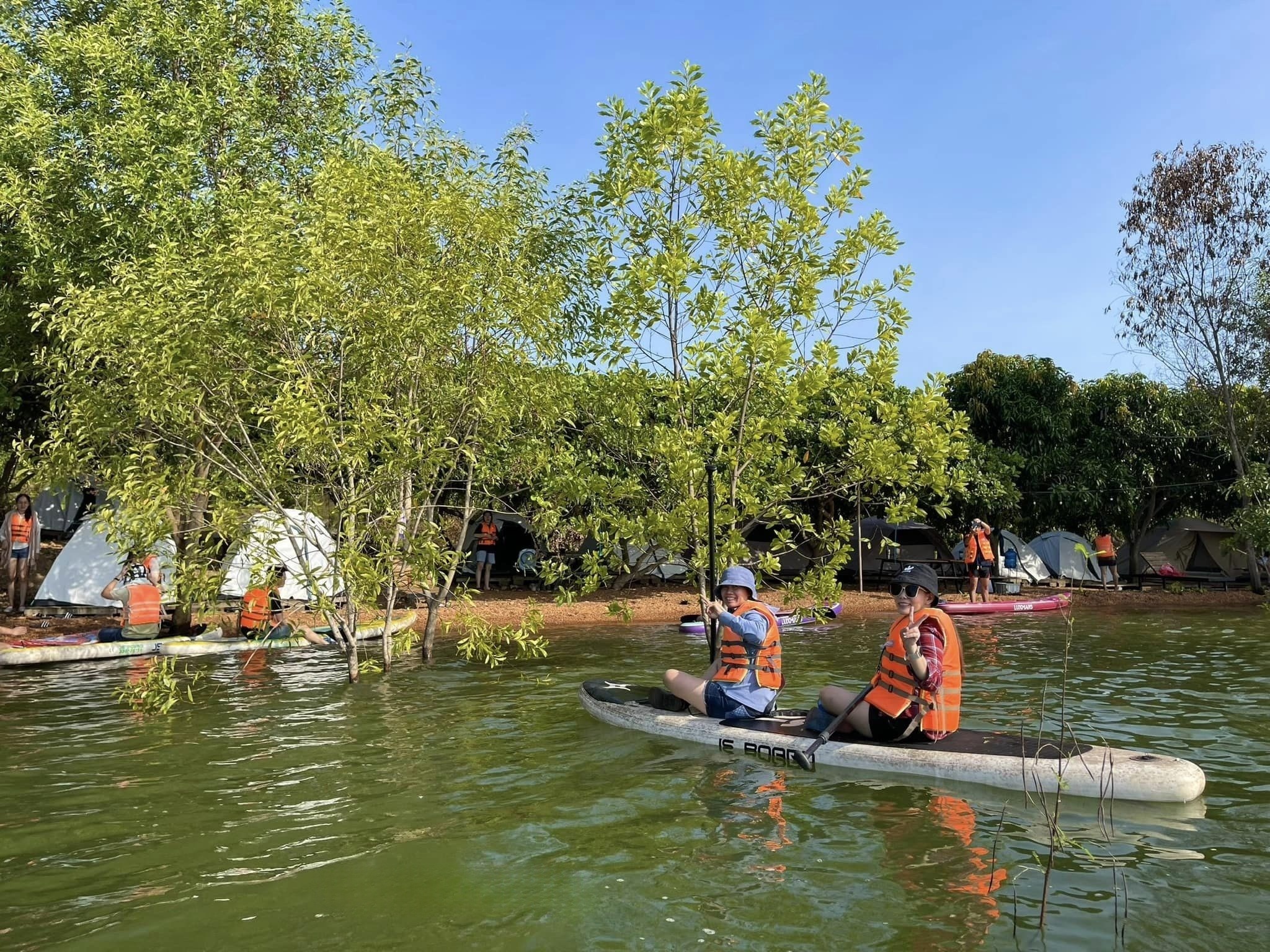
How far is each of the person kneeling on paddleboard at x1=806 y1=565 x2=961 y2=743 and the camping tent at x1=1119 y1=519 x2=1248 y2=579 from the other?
27.2 m

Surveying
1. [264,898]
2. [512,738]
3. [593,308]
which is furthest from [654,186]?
[264,898]

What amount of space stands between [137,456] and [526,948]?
8519 millimetres

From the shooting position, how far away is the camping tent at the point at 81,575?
19.6 meters

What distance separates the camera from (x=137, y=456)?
11.1 meters

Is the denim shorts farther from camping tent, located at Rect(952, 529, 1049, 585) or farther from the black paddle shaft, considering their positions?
camping tent, located at Rect(952, 529, 1049, 585)

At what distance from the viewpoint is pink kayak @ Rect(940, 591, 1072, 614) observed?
22.4 m

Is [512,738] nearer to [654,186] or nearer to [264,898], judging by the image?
[264,898]

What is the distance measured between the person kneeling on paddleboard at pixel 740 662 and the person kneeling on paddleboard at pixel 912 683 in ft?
2.62

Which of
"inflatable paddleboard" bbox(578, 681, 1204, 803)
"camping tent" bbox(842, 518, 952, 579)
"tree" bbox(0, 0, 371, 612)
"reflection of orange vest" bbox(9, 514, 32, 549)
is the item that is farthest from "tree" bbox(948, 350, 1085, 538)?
"reflection of orange vest" bbox(9, 514, 32, 549)

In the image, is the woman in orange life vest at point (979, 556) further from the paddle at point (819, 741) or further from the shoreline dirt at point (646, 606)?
the paddle at point (819, 741)

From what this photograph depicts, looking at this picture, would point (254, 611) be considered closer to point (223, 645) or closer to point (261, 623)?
point (261, 623)

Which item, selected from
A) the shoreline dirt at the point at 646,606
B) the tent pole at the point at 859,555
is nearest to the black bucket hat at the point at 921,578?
the shoreline dirt at the point at 646,606

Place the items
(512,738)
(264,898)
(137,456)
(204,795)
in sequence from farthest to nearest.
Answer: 1. (137,456)
2. (512,738)
3. (204,795)
4. (264,898)

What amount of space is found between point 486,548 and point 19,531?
10.9m
